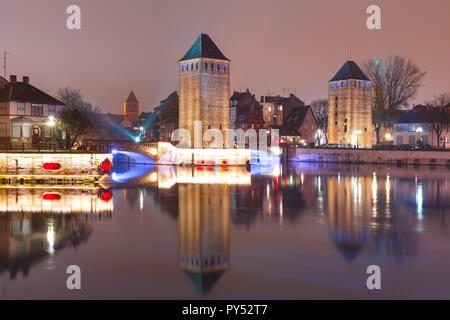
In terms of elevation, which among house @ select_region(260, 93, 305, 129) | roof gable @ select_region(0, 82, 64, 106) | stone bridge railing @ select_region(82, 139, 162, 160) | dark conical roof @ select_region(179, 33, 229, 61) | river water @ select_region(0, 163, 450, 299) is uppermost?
dark conical roof @ select_region(179, 33, 229, 61)

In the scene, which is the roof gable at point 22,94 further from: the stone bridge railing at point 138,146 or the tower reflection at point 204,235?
the tower reflection at point 204,235

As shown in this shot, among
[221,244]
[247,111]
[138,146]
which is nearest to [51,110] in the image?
[138,146]

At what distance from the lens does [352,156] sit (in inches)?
2215

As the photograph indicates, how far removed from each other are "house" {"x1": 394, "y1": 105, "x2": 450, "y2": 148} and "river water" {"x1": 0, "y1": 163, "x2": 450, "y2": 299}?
127ft

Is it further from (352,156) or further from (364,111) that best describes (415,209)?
(364,111)

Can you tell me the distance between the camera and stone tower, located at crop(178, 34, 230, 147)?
4856 centimetres

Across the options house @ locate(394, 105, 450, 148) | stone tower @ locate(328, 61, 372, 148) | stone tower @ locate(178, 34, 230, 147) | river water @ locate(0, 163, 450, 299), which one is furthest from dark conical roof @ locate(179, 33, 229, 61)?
river water @ locate(0, 163, 450, 299)

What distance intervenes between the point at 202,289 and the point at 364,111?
58.2 metres

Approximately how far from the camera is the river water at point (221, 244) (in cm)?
1025

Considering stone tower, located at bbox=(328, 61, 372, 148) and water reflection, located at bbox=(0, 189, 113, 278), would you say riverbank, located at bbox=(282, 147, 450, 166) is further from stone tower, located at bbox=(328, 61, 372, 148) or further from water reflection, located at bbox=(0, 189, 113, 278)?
water reflection, located at bbox=(0, 189, 113, 278)

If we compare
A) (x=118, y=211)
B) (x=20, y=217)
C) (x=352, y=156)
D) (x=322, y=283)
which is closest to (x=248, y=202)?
(x=118, y=211)

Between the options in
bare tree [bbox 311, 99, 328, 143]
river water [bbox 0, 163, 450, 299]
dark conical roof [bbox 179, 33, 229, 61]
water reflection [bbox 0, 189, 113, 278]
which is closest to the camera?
river water [bbox 0, 163, 450, 299]

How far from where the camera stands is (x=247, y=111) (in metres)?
68.2

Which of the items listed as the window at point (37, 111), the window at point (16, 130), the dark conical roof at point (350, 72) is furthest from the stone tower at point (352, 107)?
the window at point (16, 130)
